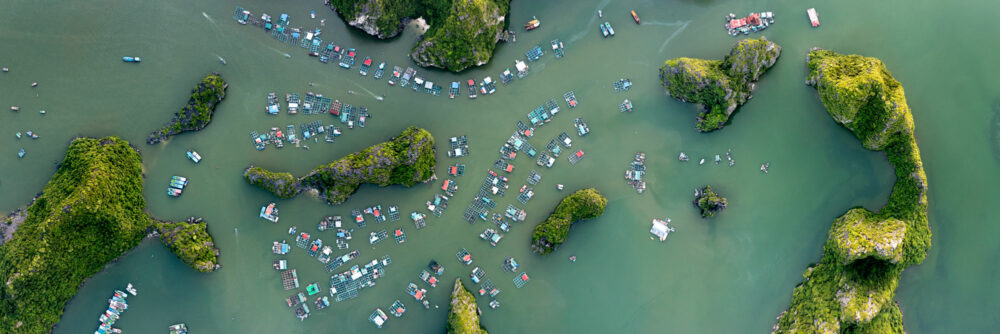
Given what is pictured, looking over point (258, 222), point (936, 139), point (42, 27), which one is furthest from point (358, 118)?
point (936, 139)

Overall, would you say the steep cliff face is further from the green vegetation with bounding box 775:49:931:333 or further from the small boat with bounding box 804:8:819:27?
the green vegetation with bounding box 775:49:931:333

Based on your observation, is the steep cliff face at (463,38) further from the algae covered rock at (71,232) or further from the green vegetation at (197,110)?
the algae covered rock at (71,232)

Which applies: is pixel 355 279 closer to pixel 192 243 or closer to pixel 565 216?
pixel 192 243

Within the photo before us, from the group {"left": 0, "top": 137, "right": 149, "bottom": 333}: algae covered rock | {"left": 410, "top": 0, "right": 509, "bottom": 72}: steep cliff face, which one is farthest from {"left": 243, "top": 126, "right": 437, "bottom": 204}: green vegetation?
{"left": 0, "top": 137, "right": 149, "bottom": 333}: algae covered rock

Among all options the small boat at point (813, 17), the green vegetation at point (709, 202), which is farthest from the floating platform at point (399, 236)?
the small boat at point (813, 17)

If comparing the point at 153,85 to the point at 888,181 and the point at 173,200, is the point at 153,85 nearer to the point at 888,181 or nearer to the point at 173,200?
the point at 173,200
